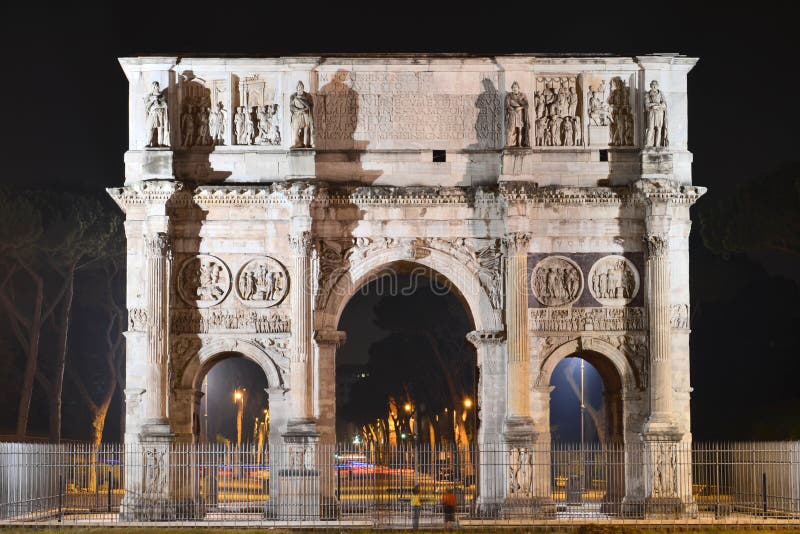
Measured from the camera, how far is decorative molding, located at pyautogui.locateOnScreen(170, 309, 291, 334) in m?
29.1

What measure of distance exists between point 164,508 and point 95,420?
68.2ft

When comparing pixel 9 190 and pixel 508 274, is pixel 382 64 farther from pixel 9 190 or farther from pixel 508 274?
pixel 9 190

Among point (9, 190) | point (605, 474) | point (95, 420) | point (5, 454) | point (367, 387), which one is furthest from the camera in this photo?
point (367, 387)

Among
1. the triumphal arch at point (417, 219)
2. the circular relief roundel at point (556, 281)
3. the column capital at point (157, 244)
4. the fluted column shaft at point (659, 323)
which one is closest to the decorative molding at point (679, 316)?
the triumphal arch at point (417, 219)

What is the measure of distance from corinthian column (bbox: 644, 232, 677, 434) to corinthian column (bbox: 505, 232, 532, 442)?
2.74 meters

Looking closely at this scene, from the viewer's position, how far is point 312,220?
94.3 feet

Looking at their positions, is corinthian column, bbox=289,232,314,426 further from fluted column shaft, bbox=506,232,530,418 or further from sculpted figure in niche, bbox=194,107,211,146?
fluted column shaft, bbox=506,232,530,418

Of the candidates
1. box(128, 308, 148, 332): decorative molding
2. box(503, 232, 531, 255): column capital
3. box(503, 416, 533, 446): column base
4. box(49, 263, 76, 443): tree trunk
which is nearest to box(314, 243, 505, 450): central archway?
box(503, 416, 533, 446): column base

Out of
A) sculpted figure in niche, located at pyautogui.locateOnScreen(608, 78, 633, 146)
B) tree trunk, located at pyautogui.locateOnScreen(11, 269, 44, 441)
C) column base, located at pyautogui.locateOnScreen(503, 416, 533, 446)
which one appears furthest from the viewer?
tree trunk, located at pyautogui.locateOnScreen(11, 269, 44, 441)

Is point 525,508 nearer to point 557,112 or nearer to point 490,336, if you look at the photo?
point 490,336

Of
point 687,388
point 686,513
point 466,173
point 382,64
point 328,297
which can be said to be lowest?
point 686,513

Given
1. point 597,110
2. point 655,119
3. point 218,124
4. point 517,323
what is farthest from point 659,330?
point 218,124

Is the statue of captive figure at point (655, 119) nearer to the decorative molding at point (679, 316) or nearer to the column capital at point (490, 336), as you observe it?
the decorative molding at point (679, 316)

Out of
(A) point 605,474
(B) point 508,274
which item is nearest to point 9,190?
(B) point 508,274
